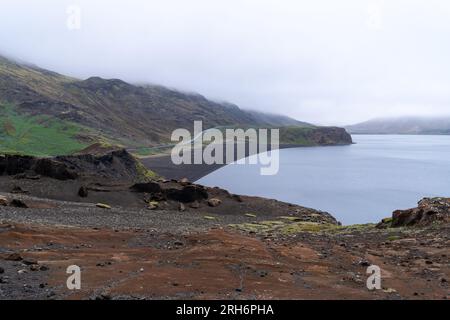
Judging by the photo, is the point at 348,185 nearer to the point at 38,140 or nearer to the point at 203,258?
the point at 38,140

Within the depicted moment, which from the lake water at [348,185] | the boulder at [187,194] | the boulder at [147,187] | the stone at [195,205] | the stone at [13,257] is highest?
the stone at [13,257]

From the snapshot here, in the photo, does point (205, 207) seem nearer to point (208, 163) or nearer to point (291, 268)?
point (291, 268)

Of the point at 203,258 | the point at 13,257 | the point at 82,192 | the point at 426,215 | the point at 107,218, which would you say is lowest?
the point at 107,218

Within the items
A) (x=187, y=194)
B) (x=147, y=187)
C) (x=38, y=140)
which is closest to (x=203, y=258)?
(x=187, y=194)

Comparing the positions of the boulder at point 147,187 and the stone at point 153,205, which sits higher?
the boulder at point 147,187

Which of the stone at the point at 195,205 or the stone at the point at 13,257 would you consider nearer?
the stone at the point at 13,257

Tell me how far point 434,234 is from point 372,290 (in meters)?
17.7

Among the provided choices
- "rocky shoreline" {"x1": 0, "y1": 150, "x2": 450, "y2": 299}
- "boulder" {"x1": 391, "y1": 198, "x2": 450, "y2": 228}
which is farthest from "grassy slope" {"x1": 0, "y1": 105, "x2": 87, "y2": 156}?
"boulder" {"x1": 391, "y1": 198, "x2": 450, "y2": 228}

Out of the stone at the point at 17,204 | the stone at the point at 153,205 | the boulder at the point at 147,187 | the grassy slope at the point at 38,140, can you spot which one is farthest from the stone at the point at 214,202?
the grassy slope at the point at 38,140

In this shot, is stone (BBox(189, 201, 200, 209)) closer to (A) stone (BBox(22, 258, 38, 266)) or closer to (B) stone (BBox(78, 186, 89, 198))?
(B) stone (BBox(78, 186, 89, 198))

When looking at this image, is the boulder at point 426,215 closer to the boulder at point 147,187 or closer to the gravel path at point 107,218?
the gravel path at point 107,218

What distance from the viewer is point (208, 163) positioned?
7776 inches

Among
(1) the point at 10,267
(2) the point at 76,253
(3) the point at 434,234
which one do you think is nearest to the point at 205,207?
(3) the point at 434,234
